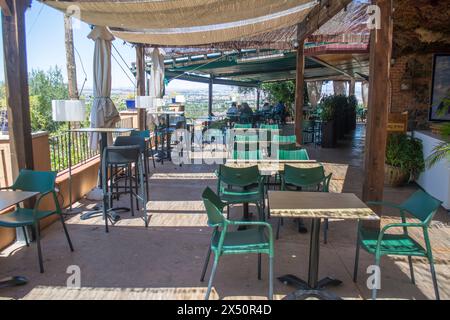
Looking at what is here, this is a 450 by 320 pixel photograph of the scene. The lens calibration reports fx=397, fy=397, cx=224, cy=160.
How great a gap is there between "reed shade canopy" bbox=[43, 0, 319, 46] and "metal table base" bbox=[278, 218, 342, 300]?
304cm

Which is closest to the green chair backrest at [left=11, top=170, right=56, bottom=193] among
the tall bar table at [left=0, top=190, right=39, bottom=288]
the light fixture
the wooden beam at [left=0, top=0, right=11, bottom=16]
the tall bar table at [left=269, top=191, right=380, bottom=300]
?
the tall bar table at [left=0, top=190, right=39, bottom=288]

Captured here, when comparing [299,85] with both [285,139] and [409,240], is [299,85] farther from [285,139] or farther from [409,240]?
[409,240]

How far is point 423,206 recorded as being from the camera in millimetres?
2961

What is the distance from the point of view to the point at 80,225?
464cm

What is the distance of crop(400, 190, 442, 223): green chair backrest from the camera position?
9.07ft

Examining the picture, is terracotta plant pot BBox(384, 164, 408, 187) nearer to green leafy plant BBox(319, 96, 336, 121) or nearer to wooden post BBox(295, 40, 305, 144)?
wooden post BBox(295, 40, 305, 144)

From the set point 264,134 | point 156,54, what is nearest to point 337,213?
point 264,134

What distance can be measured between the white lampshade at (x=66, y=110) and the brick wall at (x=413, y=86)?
263 inches

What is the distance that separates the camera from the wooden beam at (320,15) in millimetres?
4535

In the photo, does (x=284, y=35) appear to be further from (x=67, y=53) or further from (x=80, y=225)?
(x=67, y=53)

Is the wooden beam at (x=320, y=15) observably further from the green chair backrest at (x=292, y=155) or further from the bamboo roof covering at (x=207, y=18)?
the green chair backrest at (x=292, y=155)

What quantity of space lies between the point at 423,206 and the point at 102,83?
4547 millimetres

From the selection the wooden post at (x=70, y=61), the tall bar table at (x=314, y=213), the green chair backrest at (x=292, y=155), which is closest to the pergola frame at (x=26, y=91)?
the tall bar table at (x=314, y=213)

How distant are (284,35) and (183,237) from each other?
5248mm
